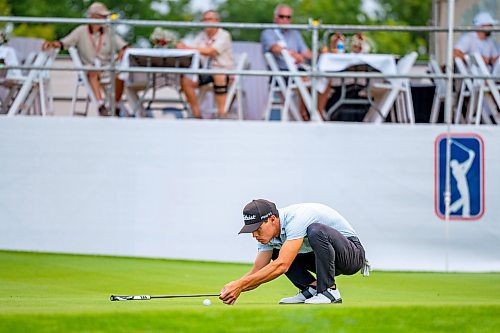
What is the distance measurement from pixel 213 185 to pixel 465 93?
337 centimetres

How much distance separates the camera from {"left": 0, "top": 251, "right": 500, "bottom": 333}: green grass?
7395 millimetres

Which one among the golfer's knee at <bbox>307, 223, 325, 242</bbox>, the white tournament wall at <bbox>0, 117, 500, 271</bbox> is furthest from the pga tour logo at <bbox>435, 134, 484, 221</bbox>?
the golfer's knee at <bbox>307, 223, 325, 242</bbox>

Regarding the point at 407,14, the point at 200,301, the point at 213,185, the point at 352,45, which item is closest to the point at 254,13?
the point at 407,14

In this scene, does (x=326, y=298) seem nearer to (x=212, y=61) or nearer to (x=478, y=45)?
(x=212, y=61)

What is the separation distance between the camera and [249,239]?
47.6 feet

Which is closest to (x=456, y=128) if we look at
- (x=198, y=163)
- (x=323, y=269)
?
(x=198, y=163)

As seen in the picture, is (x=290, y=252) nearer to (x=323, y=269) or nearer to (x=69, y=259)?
(x=323, y=269)

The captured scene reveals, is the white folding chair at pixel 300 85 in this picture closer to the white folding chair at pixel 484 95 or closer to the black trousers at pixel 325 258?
the white folding chair at pixel 484 95

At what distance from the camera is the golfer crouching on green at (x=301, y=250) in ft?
28.0

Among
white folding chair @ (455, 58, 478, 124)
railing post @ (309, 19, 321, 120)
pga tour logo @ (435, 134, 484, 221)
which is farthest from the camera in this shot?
white folding chair @ (455, 58, 478, 124)

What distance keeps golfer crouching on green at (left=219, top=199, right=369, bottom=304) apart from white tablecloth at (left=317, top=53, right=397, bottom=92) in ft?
18.6

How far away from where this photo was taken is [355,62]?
48.2 feet

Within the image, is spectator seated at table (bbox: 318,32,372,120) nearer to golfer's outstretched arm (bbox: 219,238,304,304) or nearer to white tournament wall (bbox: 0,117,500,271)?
white tournament wall (bbox: 0,117,500,271)

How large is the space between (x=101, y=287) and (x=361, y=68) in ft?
16.7
